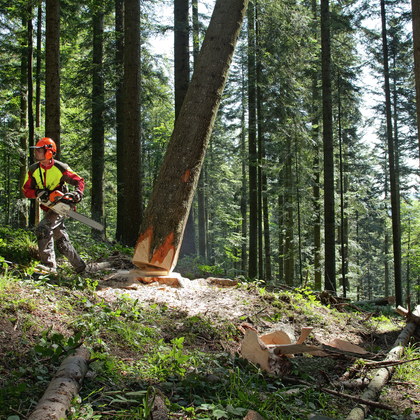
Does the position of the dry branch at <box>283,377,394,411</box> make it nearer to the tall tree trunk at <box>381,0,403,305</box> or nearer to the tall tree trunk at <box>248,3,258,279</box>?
the tall tree trunk at <box>248,3,258,279</box>

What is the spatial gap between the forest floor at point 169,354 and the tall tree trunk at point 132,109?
3.67 metres

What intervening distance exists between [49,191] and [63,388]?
12.0ft

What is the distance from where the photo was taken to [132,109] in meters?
8.77

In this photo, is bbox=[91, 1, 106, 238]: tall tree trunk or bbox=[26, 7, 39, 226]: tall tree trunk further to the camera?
bbox=[91, 1, 106, 238]: tall tree trunk

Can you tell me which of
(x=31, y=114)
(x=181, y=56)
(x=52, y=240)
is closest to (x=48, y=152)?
(x=52, y=240)

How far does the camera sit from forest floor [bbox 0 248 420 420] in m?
2.46

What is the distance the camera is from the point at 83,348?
9.48ft

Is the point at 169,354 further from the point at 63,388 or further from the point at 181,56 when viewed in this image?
the point at 181,56

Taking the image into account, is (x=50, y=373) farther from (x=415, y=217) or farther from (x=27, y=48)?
(x=415, y=217)

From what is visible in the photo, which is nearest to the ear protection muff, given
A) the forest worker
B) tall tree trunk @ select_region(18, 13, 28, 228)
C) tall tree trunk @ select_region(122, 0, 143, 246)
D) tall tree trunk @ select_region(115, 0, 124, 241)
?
the forest worker

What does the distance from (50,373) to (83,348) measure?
1.09ft

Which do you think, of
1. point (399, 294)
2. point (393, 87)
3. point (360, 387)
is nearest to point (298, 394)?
point (360, 387)

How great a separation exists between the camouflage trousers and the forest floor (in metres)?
0.26

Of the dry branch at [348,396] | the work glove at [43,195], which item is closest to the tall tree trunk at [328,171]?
the dry branch at [348,396]
